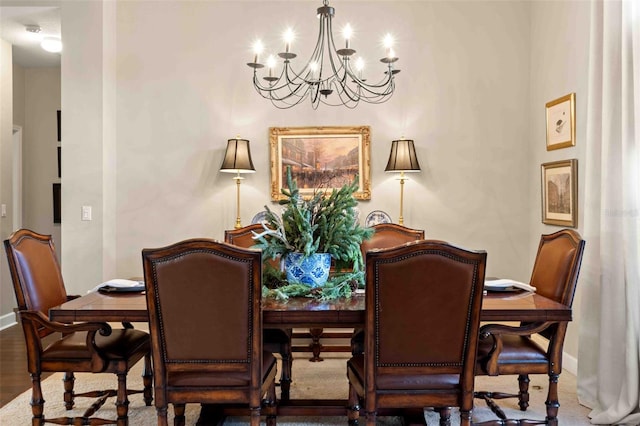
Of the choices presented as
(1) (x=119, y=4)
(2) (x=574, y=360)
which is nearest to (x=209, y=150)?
(1) (x=119, y=4)

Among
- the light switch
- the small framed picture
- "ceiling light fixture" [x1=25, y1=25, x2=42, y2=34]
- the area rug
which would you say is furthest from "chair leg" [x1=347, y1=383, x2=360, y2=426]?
"ceiling light fixture" [x1=25, y1=25, x2=42, y2=34]

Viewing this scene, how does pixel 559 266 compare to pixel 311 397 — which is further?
pixel 311 397

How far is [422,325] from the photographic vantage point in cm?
190

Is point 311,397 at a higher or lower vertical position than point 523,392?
lower

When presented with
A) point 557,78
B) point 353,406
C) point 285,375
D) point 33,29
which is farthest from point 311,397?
point 33,29

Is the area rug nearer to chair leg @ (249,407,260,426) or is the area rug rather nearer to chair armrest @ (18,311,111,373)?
chair armrest @ (18,311,111,373)

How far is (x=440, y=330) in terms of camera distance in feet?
6.27

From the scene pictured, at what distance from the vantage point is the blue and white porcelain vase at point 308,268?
238 centimetres

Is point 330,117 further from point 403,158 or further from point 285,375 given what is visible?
point 285,375

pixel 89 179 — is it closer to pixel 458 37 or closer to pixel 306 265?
pixel 306 265

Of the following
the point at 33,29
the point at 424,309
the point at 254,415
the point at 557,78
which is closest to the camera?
the point at 424,309

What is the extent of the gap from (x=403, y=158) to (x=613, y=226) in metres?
1.73

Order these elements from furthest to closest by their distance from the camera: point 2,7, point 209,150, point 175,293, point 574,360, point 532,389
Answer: point 209,150 < point 2,7 < point 574,360 < point 532,389 < point 175,293

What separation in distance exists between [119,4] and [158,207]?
1.84 meters
